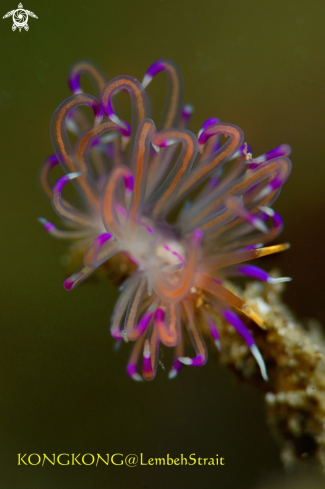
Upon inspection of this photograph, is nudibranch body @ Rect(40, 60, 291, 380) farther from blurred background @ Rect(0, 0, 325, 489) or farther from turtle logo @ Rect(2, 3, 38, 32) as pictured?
turtle logo @ Rect(2, 3, 38, 32)

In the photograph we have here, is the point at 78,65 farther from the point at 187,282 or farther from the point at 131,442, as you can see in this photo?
the point at 131,442

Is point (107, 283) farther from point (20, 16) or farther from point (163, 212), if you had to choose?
point (20, 16)

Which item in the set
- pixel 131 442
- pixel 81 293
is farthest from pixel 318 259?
pixel 131 442

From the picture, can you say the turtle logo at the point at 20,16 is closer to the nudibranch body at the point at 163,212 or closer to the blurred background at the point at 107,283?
the blurred background at the point at 107,283

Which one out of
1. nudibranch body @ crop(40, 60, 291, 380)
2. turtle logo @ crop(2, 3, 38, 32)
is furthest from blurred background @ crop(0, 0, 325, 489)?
nudibranch body @ crop(40, 60, 291, 380)

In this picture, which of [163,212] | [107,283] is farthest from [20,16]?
[107,283]
